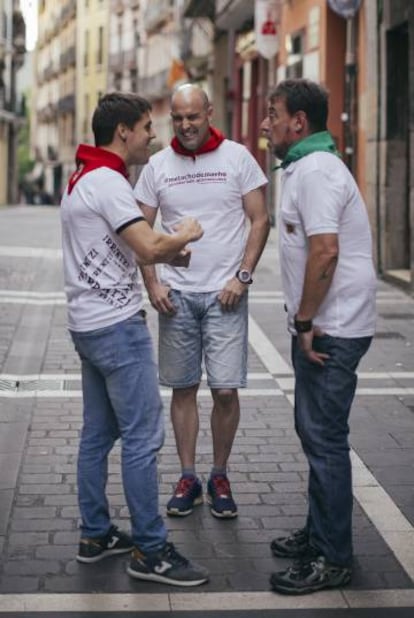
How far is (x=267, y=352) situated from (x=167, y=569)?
5816mm

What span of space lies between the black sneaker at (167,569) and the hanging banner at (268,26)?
72.3ft

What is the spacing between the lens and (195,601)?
15.8 ft

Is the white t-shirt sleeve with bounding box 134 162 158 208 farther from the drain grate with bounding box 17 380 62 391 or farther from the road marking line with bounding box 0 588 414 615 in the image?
the drain grate with bounding box 17 380 62 391

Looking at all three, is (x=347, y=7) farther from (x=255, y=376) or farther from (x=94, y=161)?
(x=94, y=161)

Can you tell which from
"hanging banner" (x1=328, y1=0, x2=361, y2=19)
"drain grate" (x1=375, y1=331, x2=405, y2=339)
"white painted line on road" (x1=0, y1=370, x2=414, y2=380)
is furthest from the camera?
"hanging banner" (x1=328, y1=0, x2=361, y2=19)

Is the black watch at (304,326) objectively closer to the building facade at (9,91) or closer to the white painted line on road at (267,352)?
the white painted line on road at (267,352)

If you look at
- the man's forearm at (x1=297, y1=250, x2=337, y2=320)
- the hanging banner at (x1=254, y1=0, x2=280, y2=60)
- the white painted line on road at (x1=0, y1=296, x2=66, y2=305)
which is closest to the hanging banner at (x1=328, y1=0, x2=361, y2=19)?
the white painted line on road at (x1=0, y1=296, x2=66, y2=305)

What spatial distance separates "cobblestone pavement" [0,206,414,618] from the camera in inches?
193

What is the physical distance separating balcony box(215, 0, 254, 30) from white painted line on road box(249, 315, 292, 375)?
19.2 meters

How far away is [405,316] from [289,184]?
28.4ft

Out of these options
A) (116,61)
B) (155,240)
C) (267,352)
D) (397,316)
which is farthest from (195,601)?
(116,61)

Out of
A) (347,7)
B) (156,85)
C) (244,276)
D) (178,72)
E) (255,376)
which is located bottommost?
(255,376)

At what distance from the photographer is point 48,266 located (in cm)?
1830

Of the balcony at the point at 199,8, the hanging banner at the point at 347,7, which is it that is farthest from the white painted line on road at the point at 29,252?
the balcony at the point at 199,8
